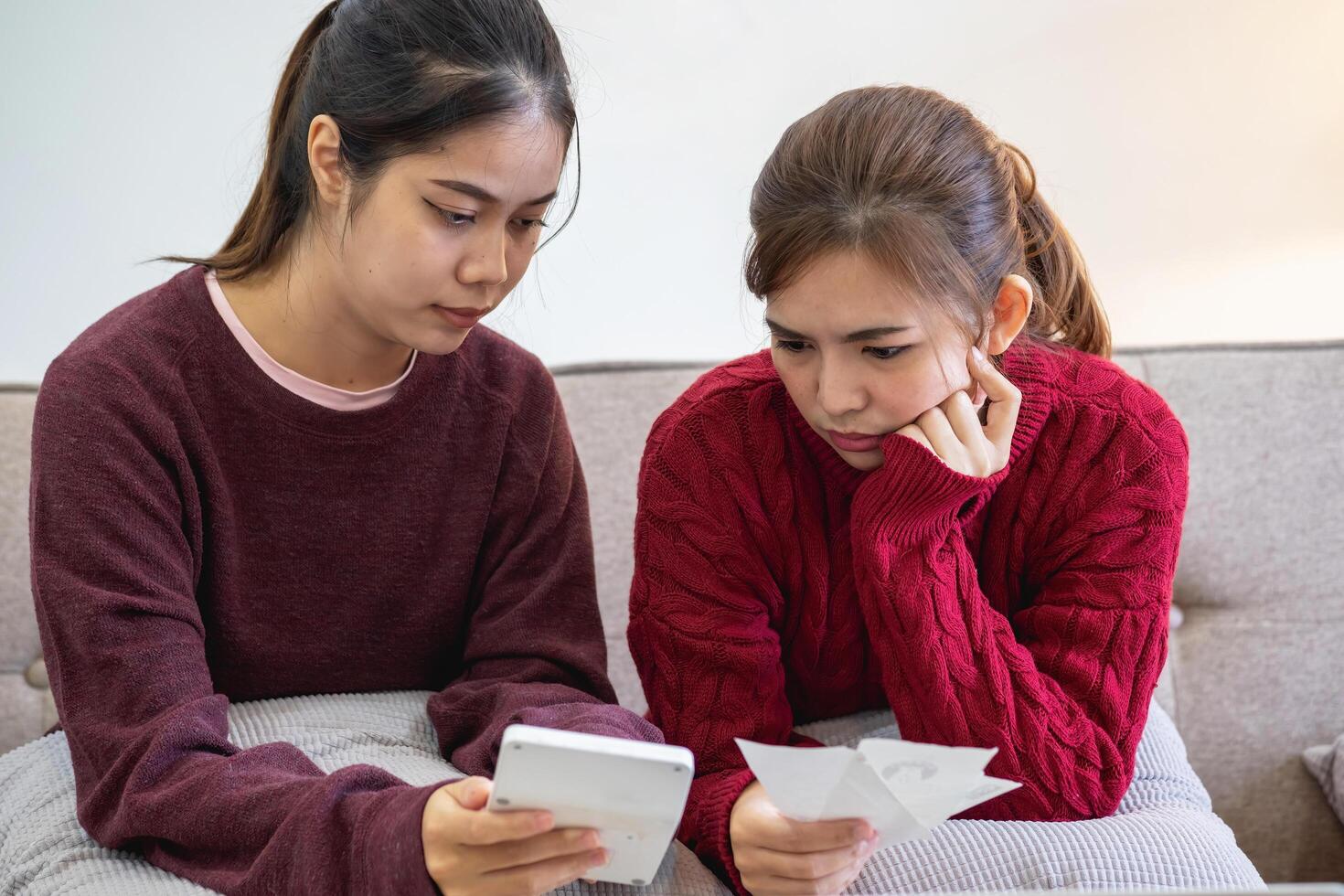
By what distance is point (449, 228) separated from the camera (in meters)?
1.08

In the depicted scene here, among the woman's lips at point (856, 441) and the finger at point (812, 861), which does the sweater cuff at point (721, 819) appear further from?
the woman's lips at point (856, 441)

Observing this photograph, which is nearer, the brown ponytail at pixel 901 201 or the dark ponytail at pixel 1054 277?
the brown ponytail at pixel 901 201

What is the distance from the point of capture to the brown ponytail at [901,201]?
Result: 1.03 metres

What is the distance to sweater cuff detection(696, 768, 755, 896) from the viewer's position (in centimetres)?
104

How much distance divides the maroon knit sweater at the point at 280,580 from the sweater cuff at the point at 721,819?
10 cm

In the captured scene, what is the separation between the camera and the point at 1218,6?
183 centimetres

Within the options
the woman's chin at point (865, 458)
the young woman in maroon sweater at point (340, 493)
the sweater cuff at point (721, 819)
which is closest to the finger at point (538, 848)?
the young woman in maroon sweater at point (340, 493)

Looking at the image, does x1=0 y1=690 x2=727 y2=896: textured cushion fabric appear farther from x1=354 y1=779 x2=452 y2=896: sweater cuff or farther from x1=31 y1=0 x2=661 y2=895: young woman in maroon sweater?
x1=354 y1=779 x2=452 y2=896: sweater cuff

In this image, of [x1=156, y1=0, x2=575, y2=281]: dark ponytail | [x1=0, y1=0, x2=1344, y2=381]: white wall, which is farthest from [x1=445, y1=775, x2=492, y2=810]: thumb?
[x1=0, y1=0, x2=1344, y2=381]: white wall

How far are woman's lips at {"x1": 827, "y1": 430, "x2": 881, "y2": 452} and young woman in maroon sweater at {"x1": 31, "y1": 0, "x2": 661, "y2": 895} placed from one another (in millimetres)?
305

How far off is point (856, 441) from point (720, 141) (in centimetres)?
81

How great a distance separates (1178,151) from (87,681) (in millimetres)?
1590

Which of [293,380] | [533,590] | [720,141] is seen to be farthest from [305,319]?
[720,141]

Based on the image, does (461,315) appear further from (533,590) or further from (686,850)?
(686,850)
